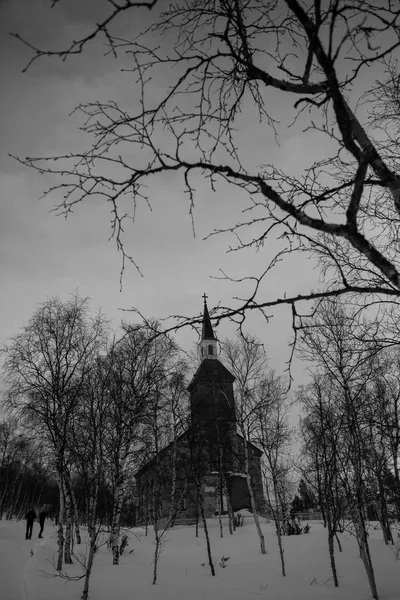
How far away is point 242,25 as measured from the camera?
303 cm

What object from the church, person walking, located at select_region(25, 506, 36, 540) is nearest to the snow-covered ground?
the church

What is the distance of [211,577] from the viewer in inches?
452

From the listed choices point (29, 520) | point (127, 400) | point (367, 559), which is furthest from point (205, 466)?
point (367, 559)

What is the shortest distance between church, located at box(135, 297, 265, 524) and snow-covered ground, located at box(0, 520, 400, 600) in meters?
2.33

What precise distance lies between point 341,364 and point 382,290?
992 centimetres

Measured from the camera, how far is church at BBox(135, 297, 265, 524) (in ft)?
66.7

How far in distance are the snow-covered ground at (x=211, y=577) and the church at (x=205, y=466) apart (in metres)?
2.33

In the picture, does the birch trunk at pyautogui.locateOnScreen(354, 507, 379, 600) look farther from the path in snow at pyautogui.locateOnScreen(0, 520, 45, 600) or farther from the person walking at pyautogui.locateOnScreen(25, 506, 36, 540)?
the person walking at pyautogui.locateOnScreen(25, 506, 36, 540)

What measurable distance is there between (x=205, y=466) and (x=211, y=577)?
15476 millimetres

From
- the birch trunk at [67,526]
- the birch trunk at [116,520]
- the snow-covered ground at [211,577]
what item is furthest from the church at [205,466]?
the birch trunk at [67,526]

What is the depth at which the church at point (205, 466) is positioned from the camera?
20328 mm

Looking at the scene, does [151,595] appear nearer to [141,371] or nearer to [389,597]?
[389,597]

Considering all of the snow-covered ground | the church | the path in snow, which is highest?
the church

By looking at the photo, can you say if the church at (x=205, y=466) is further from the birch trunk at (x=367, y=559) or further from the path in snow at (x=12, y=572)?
the birch trunk at (x=367, y=559)
